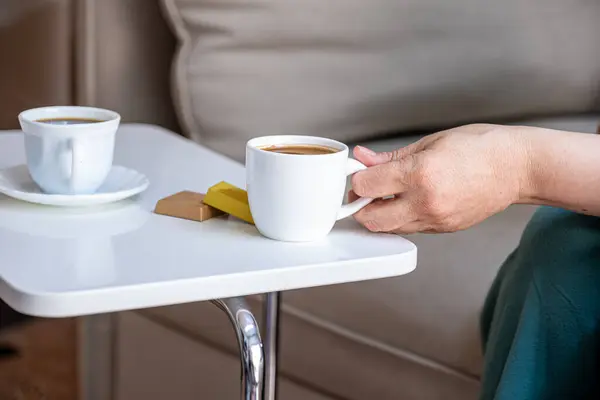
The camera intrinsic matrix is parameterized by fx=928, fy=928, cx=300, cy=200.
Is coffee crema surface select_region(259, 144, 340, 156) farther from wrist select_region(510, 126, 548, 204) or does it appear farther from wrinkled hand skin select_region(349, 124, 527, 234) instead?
wrist select_region(510, 126, 548, 204)

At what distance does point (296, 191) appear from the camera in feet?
2.27

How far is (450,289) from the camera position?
109 cm

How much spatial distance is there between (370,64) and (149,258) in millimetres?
838

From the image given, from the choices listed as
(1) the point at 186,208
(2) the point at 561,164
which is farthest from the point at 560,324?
(1) the point at 186,208

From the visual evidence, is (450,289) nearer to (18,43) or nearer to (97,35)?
(97,35)

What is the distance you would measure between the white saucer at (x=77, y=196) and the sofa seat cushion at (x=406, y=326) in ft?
1.24

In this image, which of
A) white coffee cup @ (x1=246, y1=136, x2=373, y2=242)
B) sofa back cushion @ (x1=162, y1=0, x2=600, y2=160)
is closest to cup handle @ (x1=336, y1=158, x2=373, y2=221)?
white coffee cup @ (x1=246, y1=136, x2=373, y2=242)

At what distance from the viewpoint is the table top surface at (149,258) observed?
1.98ft

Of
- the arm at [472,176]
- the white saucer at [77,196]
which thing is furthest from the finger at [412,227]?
the white saucer at [77,196]

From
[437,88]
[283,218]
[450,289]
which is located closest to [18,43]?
[437,88]

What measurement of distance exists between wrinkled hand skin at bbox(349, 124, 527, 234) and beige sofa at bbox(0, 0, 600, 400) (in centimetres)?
31

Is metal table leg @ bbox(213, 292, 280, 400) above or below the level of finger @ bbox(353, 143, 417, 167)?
below

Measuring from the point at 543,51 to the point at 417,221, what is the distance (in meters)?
0.84

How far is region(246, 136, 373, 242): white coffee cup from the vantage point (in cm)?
69
